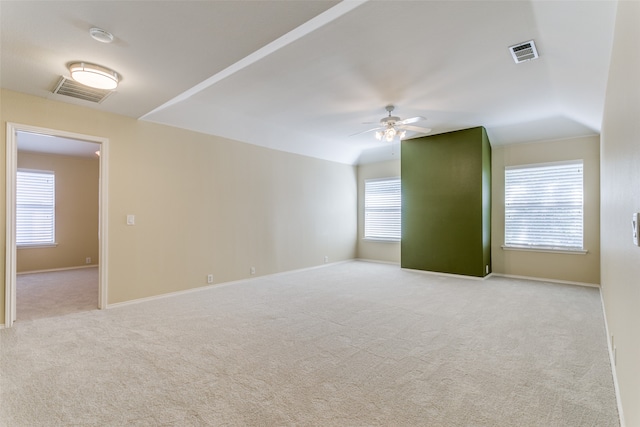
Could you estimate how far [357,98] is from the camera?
420 centimetres

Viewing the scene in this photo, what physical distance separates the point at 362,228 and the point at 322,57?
565 cm

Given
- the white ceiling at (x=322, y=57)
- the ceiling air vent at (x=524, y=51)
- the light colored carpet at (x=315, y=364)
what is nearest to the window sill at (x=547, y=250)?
the light colored carpet at (x=315, y=364)

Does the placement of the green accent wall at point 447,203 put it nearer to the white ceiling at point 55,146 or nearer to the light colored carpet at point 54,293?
the light colored carpet at point 54,293

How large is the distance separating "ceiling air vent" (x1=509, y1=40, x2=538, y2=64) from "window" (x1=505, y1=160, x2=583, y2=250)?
10.9 feet

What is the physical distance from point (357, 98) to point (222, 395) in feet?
12.3

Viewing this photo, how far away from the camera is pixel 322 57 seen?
303cm

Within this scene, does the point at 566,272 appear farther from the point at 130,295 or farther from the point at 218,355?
the point at 130,295

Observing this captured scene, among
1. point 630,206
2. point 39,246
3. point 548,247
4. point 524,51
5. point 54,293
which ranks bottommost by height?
point 54,293

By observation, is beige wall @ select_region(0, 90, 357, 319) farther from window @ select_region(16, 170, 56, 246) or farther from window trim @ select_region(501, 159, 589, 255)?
window @ select_region(16, 170, 56, 246)

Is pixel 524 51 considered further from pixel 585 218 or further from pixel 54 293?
pixel 54 293

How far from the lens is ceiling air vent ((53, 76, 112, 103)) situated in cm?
319

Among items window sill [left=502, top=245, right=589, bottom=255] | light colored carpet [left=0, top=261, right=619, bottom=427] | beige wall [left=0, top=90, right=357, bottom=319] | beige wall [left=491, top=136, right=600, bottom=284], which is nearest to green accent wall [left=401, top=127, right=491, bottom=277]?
beige wall [left=491, top=136, right=600, bottom=284]

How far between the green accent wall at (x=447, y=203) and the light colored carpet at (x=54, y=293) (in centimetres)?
572

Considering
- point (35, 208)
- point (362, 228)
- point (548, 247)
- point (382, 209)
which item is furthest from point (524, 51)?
point (35, 208)
